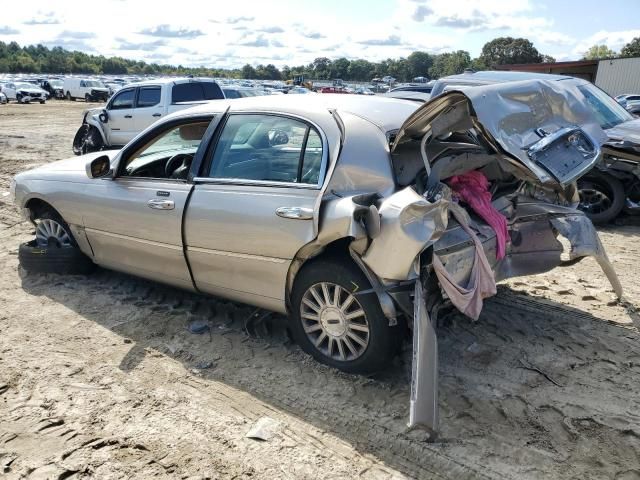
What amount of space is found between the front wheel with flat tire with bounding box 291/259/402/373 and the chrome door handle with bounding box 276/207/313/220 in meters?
0.31

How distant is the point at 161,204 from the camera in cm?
412

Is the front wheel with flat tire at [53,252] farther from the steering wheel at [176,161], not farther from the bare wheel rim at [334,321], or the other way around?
the bare wheel rim at [334,321]

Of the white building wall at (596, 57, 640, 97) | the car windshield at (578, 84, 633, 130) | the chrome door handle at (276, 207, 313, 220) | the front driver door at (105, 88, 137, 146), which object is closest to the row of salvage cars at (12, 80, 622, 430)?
the chrome door handle at (276, 207, 313, 220)

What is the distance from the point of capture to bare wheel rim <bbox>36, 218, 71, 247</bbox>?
5184mm

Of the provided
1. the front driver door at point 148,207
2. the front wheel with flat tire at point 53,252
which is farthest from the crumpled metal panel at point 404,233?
the front wheel with flat tire at point 53,252

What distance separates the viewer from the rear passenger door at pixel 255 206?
3.51m

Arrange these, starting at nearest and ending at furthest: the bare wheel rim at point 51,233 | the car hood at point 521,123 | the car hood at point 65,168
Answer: the car hood at point 521,123 → the car hood at point 65,168 → the bare wheel rim at point 51,233

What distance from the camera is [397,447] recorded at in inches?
115

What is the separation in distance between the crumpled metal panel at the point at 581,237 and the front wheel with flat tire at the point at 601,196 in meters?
3.27

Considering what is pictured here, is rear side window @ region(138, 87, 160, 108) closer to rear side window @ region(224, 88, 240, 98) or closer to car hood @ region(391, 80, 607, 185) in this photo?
rear side window @ region(224, 88, 240, 98)

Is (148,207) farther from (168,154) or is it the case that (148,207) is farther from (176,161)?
(168,154)

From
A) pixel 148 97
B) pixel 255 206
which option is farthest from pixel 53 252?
pixel 148 97

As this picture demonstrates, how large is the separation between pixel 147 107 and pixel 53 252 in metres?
8.51

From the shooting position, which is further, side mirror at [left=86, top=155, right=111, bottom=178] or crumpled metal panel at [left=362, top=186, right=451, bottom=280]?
side mirror at [left=86, top=155, right=111, bottom=178]
